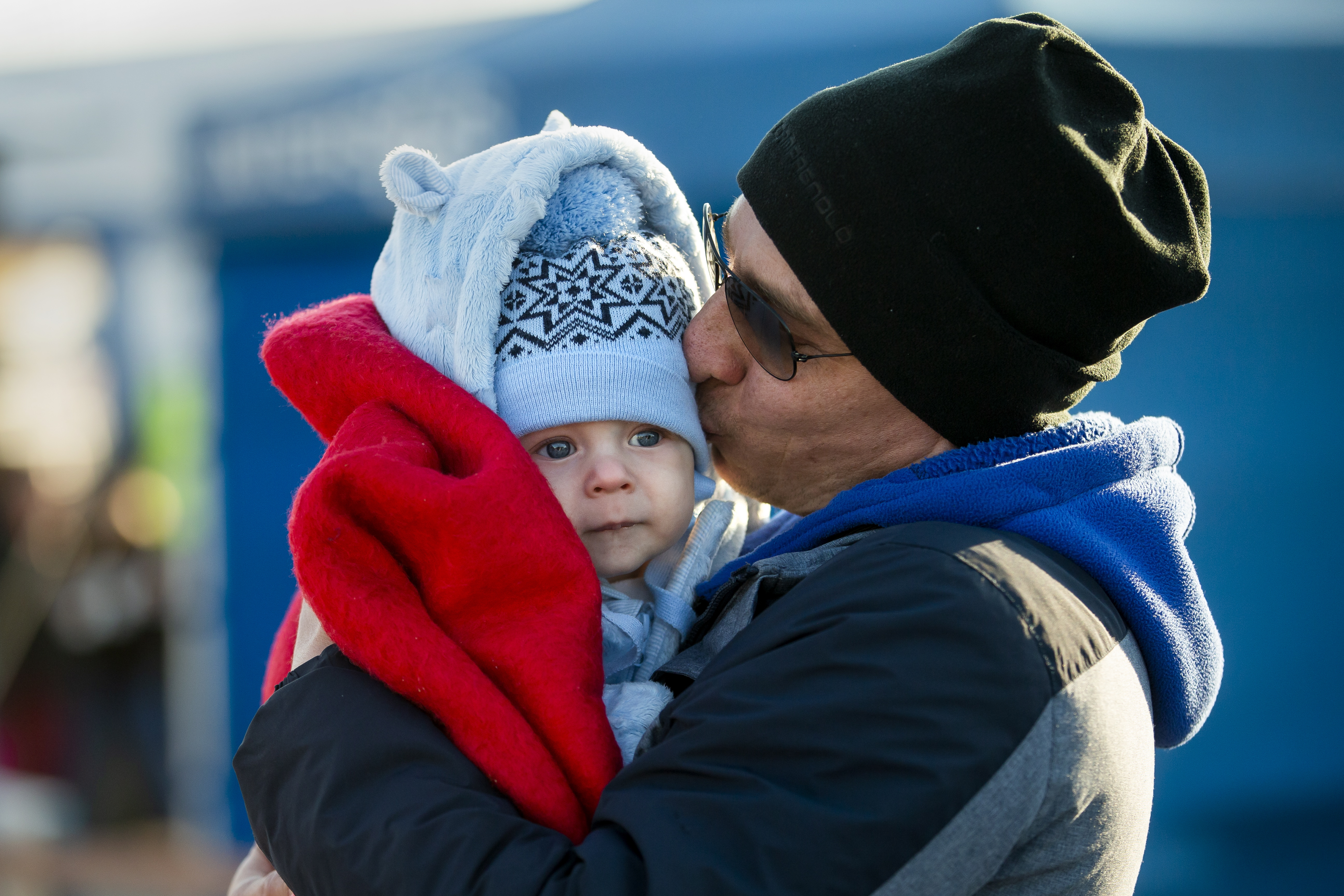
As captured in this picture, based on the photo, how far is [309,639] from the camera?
4.99 ft

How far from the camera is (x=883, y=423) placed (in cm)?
167

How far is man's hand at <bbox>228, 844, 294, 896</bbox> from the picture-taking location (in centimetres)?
157

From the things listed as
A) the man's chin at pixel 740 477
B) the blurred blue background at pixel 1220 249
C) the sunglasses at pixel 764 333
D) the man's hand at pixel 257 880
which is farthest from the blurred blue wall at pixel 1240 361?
the man's hand at pixel 257 880

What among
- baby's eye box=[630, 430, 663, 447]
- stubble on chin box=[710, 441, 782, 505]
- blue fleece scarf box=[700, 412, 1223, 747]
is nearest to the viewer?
blue fleece scarf box=[700, 412, 1223, 747]

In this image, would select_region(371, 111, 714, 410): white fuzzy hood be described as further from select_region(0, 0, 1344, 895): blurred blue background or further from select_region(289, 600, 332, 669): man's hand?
select_region(0, 0, 1344, 895): blurred blue background

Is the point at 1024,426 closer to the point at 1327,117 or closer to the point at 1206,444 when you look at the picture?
the point at 1206,444

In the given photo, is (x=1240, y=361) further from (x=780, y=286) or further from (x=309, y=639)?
(x=309, y=639)

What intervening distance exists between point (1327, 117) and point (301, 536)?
12.4ft

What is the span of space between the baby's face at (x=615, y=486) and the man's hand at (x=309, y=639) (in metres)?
0.39

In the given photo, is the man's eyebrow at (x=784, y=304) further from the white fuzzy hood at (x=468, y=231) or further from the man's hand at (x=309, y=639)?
the man's hand at (x=309, y=639)

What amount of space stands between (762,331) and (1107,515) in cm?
57

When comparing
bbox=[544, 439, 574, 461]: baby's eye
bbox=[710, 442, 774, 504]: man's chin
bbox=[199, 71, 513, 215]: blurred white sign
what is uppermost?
bbox=[199, 71, 513, 215]: blurred white sign

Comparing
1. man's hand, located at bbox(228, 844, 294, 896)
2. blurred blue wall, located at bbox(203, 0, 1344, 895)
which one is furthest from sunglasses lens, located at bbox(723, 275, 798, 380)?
blurred blue wall, located at bbox(203, 0, 1344, 895)

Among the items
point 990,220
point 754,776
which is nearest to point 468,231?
point 990,220
